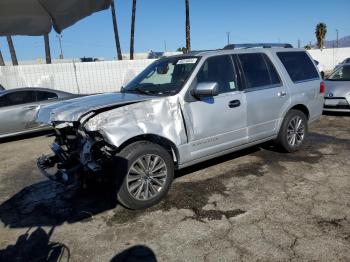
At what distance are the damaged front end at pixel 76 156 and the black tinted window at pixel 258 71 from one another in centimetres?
243

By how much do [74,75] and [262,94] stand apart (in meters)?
13.9

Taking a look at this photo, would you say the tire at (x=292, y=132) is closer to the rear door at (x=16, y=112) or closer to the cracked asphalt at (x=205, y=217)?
the cracked asphalt at (x=205, y=217)

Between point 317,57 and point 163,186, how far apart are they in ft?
104

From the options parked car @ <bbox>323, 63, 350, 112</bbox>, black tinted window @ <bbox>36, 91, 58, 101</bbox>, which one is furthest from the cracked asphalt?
parked car @ <bbox>323, 63, 350, 112</bbox>

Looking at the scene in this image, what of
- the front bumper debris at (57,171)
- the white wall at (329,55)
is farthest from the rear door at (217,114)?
the white wall at (329,55)

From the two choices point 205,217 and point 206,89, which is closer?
point 205,217

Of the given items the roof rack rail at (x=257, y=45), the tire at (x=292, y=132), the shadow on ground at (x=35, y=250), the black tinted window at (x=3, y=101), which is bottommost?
the shadow on ground at (x=35, y=250)

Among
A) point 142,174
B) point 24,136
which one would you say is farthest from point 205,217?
point 24,136

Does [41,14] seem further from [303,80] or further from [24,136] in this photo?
[24,136]

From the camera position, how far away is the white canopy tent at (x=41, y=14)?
2.70 meters

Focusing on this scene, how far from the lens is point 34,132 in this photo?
9.13 m

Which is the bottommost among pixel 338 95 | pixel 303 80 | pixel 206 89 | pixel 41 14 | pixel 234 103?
pixel 338 95

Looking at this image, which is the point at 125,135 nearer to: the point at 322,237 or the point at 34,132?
the point at 322,237

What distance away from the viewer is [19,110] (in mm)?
8242
